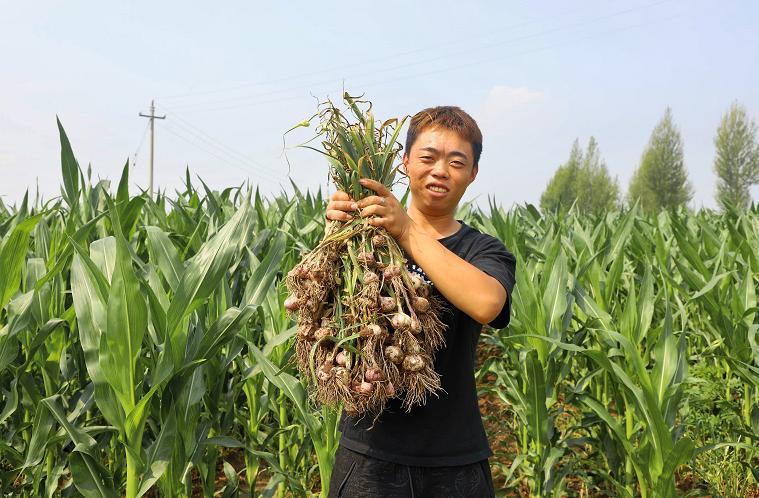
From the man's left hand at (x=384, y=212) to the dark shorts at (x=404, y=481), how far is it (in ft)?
1.82

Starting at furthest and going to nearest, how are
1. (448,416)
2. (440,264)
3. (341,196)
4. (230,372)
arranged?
1. (230,372)
2. (448,416)
3. (341,196)
4. (440,264)

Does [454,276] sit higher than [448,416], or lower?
higher

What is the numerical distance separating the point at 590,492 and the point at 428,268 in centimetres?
271

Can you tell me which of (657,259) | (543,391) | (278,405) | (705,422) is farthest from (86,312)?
(657,259)

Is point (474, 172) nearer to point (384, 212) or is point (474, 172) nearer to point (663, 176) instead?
point (384, 212)

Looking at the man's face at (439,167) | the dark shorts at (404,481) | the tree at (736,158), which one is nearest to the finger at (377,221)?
the man's face at (439,167)

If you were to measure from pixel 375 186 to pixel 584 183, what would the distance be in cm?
6091

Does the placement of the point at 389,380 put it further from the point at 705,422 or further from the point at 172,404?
the point at 705,422

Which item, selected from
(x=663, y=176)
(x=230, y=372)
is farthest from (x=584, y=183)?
(x=230, y=372)

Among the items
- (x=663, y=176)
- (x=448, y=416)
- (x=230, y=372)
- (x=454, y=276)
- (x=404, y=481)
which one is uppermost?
(x=663, y=176)

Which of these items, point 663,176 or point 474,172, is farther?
point 663,176

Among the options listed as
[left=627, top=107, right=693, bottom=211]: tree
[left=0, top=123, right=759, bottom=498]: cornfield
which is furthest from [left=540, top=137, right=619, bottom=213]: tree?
[left=0, top=123, right=759, bottom=498]: cornfield

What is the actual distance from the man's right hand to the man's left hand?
25mm

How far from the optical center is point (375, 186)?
4.83 ft
